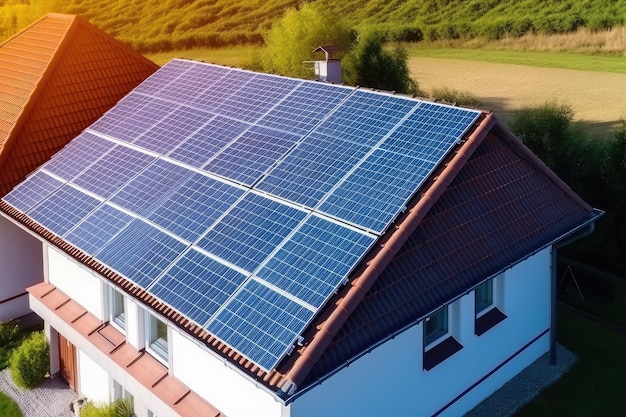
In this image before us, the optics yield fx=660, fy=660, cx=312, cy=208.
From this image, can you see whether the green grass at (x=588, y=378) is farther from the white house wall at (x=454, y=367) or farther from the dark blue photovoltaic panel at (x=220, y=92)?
the dark blue photovoltaic panel at (x=220, y=92)

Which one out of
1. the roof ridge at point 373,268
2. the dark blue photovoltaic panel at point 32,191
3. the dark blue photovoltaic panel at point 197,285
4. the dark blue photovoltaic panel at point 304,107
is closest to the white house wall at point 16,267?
the dark blue photovoltaic panel at point 32,191

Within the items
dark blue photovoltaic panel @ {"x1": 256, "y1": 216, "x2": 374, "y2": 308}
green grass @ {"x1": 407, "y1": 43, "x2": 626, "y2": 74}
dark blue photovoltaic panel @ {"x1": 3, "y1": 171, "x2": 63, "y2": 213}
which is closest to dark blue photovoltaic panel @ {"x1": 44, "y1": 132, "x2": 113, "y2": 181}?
dark blue photovoltaic panel @ {"x1": 3, "y1": 171, "x2": 63, "y2": 213}

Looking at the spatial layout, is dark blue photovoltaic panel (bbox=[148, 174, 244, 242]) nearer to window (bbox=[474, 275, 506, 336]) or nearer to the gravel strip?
window (bbox=[474, 275, 506, 336])

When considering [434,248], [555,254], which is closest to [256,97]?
[434,248]

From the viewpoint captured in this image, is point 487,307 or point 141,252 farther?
point 487,307

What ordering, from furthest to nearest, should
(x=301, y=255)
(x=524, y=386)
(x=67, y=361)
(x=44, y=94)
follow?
(x=44, y=94) → (x=67, y=361) → (x=524, y=386) → (x=301, y=255)

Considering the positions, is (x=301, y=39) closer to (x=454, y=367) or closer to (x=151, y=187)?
(x=151, y=187)

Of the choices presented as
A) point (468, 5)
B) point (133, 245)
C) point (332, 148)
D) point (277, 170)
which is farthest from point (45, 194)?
point (468, 5)
